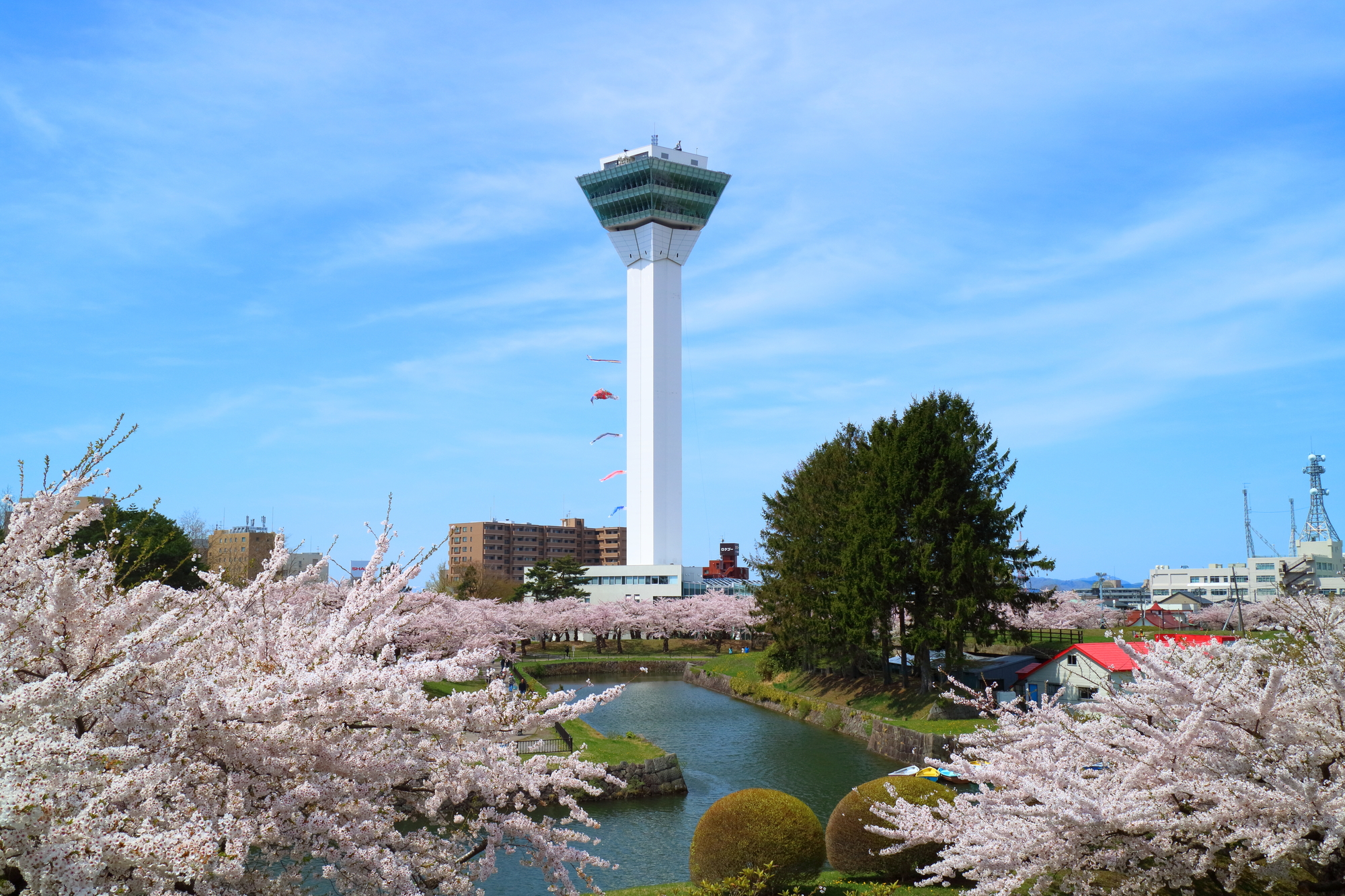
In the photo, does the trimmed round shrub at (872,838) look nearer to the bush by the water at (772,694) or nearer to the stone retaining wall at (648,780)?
the stone retaining wall at (648,780)

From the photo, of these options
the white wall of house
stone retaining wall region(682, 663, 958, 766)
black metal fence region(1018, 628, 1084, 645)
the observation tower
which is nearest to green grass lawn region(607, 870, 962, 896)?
stone retaining wall region(682, 663, 958, 766)

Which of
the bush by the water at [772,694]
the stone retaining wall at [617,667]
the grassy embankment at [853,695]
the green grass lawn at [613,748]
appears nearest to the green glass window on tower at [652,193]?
the stone retaining wall at [617,667]

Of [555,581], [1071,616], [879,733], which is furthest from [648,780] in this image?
[555,581]

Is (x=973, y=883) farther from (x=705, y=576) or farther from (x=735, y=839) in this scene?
(x=705, y=576)

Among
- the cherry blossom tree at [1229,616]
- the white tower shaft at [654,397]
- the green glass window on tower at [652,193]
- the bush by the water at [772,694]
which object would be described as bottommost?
the bush by the water at [772,694]

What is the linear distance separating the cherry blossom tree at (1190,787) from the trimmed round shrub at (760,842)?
4604 mm

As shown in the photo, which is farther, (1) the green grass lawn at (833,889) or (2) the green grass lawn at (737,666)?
(2) the green grass lawn at (737,666)

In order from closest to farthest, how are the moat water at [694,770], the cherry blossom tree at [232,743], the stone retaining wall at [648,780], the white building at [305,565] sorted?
the cherry blossom tree at [232,743], the white building at [305,565], the moat water at [694,770], the stone retaining wall at [648,780]

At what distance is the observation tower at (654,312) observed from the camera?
112 meters

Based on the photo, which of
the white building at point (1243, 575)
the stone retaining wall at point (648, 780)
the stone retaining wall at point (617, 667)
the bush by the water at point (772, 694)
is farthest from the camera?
the white building at point (1243, 575)

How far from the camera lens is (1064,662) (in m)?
37.8

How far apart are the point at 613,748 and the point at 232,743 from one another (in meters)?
23.8

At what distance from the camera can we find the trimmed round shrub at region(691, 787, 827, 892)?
15352 millimetres

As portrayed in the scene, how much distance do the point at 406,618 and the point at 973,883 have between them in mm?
12193
